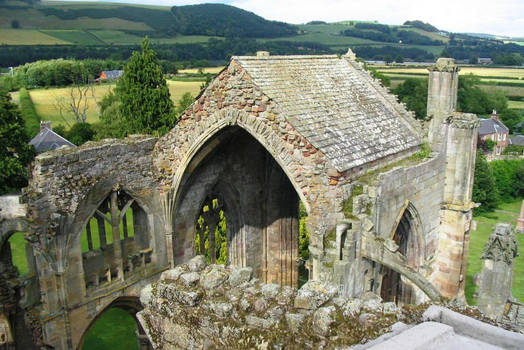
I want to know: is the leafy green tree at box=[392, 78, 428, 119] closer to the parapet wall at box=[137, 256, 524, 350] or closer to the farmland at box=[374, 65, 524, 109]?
the farmland at box=[374, 65, 524, 109]

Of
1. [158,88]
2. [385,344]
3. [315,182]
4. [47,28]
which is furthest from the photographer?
[47,28]

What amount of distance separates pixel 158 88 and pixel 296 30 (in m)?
110

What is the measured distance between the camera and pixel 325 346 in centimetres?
450

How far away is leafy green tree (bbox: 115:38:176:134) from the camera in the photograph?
27.2 meters

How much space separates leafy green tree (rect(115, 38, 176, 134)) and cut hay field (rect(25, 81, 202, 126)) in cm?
2195

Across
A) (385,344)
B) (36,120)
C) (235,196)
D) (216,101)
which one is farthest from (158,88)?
(385,344)

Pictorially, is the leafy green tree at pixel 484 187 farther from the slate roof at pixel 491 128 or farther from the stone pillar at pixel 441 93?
the stone pillar at pixel 441 93

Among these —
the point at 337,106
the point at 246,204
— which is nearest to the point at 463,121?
the point at 337,106

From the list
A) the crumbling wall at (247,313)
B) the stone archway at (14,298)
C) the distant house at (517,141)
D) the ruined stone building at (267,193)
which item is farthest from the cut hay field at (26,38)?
the crumbling wall at (247,313)

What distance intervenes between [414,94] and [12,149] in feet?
165

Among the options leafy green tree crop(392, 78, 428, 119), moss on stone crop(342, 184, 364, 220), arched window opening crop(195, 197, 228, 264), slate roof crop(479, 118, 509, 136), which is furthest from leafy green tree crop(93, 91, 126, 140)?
slate roof crop(479, 118, 509, 136)

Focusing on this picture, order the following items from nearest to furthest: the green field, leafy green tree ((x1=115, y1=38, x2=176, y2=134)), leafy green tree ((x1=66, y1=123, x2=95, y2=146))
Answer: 1. leafy green tree ((x1=115, y1=38, x2=176, y2=134))
2. leafy green tree ((x1=66, y1=123, x2=95, y2=146))
3. the green field

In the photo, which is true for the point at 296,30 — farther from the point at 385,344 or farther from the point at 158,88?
the point at 385,344

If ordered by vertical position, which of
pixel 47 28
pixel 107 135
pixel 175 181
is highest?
pixel 47 28
